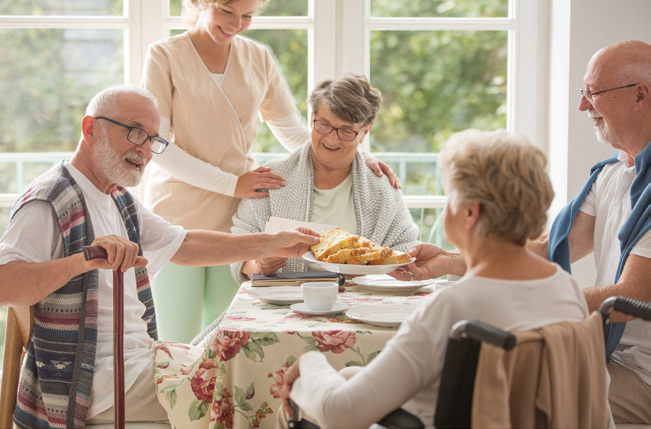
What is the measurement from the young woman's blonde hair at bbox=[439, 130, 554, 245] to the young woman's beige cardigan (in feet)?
5.99

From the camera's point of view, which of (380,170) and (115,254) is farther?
(380,170)

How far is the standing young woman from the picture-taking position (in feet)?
8.97

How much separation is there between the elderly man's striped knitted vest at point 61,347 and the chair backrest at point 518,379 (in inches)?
40.0

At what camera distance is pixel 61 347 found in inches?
67.4

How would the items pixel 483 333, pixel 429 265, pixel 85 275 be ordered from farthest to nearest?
pixel 429 265 < pixel 85 275 < pixel 483 333

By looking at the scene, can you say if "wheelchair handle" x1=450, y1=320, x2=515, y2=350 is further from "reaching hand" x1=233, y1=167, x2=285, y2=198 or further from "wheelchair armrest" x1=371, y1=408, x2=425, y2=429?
"reaching hand" x1=233, y1=167, x2=285, y2=198

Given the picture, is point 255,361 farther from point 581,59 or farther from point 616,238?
point 581,59

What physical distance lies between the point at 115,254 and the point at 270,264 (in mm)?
744

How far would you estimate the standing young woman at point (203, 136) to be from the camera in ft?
8.97

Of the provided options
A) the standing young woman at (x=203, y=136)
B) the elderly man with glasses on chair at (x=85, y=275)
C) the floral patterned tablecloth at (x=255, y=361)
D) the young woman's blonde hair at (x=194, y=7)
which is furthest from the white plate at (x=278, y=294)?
the young woman's blonde hair at (x=194, y=7)

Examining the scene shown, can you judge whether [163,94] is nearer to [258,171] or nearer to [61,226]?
[258,171]

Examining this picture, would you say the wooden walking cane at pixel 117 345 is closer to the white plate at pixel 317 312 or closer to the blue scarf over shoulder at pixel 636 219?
the white plate at pixel 317 312

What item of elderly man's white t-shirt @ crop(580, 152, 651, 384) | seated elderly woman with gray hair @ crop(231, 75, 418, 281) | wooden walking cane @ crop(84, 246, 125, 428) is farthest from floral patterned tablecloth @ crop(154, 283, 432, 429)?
seated elderly woman with gray hair @ crop(231, 75, 418, 281)

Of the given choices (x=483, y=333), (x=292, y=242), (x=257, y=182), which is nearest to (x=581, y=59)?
(x=257, y=182)
